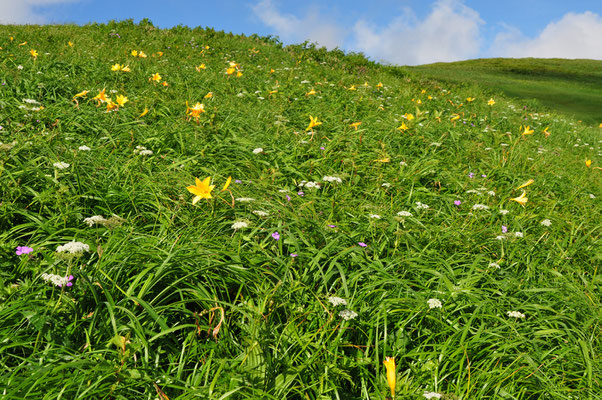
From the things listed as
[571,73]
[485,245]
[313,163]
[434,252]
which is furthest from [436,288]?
[571,73]

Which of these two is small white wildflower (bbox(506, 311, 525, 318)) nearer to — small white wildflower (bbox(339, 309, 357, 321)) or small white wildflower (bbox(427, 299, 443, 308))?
small white wildflower (bbox(427, 299, 443, 308))

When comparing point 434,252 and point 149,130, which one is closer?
point 434,252

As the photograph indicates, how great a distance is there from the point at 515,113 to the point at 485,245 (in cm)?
829

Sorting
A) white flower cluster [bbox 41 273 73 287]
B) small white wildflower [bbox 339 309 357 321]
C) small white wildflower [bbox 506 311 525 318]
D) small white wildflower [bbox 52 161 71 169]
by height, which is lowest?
small white wildflower [bbox 506 311 525 318]

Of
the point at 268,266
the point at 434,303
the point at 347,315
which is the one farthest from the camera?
the point at 268,266

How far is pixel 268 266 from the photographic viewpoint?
6.64 feet

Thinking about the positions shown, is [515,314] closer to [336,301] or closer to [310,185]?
[336,301]

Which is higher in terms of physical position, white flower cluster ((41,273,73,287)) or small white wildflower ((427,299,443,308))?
white flower cluster ((41,273,73,287))

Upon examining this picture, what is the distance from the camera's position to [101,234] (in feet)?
6.95

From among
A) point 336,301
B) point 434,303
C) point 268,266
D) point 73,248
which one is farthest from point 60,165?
point 434,303

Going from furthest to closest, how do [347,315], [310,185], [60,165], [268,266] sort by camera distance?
1. [310,185]
2. [60,165]
3. [268,266]
4. [347,315]

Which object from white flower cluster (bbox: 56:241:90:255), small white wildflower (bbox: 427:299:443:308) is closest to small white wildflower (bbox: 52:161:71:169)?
white flower cluster (bbox: 56:241:90:255)

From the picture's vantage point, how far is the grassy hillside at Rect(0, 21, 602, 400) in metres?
1.51

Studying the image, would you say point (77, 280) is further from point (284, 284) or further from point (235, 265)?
point (284, 284)
